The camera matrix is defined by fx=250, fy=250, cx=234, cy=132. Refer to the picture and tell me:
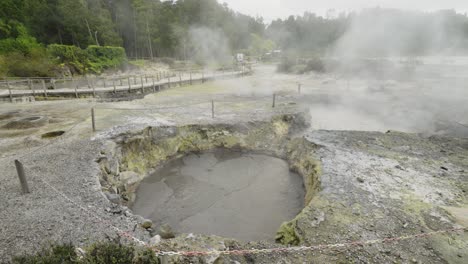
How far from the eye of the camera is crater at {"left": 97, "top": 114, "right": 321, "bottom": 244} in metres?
6.01

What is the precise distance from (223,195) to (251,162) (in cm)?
226

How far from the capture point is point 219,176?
8.14 m

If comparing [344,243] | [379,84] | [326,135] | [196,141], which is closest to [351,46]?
[379,84]

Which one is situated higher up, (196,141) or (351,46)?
(351,46)

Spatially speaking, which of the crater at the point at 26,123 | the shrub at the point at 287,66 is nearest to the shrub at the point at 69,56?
the crater at the point at 26,123

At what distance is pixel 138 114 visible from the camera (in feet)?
34.7

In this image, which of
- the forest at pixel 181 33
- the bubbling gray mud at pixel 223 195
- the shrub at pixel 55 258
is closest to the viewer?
the shrub at pixel 55 258

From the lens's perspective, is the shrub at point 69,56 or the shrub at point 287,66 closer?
the shrub at point 69,56

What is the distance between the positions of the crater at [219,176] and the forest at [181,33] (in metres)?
14.1

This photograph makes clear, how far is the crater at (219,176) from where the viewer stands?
6008 millimetres

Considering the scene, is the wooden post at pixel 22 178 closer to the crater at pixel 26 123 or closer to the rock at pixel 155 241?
the rock at pixel 155 241

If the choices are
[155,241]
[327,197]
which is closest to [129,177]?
[155,241]

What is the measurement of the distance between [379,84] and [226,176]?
50.3ft

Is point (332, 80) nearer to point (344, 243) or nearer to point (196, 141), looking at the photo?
point (196, 141)
